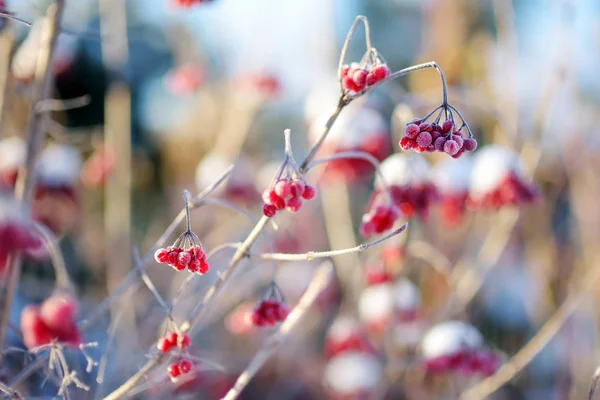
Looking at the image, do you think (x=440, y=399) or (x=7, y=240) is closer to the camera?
(x=7, y=240)

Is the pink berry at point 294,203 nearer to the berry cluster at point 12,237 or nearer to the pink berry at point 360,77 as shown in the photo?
the pink berry at point 360,77

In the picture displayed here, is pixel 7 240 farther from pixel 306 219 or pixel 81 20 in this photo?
pixel 306 219

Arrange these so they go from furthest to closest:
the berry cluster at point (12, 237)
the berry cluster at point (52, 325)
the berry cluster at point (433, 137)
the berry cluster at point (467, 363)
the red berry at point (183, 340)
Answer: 1. the berry cluster at point (467, 363)
2. the berry cluster at point (52, 325)
3. the red berry at point (183, 340)
4. the berry cluster at point (433, 137)
5. the berry cluster at point (12, 237)

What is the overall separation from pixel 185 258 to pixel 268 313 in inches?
12.3

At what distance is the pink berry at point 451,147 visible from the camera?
3.67 ft

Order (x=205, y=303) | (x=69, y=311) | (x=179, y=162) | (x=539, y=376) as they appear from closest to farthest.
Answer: (x=205, y=303) → (x=69, y=311) → (x=539, y=376) → (x=179, y=162)

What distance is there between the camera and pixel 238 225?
349 cm

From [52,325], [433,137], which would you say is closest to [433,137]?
[433,137]

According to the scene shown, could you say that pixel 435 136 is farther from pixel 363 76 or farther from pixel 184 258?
Result: pixel 184 258

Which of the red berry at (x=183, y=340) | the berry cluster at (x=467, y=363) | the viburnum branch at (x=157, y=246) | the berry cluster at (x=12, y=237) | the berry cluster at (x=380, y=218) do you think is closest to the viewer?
the berry cluster at (x=12, y=237)

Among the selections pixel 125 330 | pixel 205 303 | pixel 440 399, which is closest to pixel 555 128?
pixel 440 399

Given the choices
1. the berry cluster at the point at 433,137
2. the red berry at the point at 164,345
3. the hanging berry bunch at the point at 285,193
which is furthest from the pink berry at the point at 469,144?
the red berry at the point at 164,345

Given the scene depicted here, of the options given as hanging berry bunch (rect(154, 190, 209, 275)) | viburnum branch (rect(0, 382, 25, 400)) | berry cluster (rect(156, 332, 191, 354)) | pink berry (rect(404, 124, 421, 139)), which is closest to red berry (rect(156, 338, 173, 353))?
berry cluster (rect(156, 332, 191, 354))

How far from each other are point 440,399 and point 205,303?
224 cm
